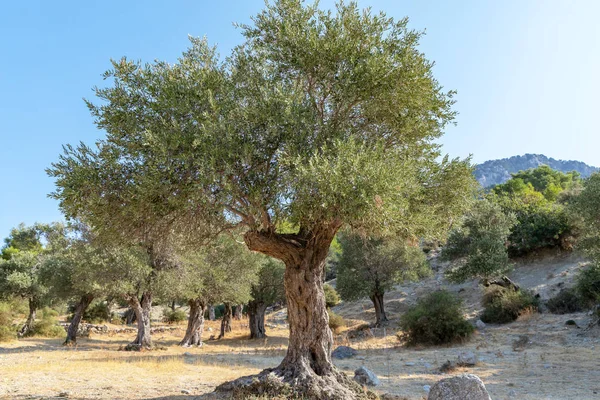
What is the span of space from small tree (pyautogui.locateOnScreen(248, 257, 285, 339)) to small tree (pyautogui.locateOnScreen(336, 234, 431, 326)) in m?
6.50

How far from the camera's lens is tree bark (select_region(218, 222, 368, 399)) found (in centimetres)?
1058

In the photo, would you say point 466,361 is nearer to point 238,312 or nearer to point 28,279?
point 28,279

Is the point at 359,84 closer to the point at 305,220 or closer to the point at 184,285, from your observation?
the point at 305,220

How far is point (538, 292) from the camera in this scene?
36.4m

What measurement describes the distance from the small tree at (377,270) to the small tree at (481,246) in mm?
3186

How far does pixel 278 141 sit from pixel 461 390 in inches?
273

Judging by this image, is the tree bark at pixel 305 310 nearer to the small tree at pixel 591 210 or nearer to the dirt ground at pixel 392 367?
the dirt ground at pixel 392 367

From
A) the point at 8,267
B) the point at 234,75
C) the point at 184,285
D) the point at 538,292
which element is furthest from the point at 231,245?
the point at 538,292

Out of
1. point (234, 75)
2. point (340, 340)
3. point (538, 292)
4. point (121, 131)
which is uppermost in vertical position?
point (234, 75)

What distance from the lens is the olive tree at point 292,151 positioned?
8992mm

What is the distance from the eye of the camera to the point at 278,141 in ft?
32.0

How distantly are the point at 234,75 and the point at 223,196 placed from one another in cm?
366

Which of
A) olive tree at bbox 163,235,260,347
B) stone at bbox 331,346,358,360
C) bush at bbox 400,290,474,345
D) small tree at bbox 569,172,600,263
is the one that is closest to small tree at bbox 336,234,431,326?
olive tree at bbox 163,235,260,347

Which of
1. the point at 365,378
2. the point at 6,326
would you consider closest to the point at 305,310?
the point at 365,378
